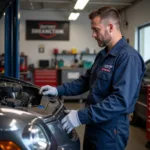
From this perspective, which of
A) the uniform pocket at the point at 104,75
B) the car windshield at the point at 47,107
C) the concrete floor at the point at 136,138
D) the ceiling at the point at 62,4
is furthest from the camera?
the ceiling at the point at 62,4

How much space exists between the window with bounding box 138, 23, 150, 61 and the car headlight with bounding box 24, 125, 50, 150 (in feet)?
20.0

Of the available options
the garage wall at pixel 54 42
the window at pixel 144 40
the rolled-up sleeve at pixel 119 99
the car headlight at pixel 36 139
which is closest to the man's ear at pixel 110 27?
the rolled-up sleeve at pixel 119 99

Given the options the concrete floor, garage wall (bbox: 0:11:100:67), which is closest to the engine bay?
the concrete floor

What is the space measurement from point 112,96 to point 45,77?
20.3ft

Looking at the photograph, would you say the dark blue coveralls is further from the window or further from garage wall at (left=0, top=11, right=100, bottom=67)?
garage wall at (left=0, top=11, right=100, bottom=67)

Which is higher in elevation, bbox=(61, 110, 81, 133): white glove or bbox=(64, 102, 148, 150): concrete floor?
bbox=(61, 110, 81, 133): white glove

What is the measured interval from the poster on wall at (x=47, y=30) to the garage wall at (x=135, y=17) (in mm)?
1923

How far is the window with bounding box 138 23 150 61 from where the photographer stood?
6.96 meters

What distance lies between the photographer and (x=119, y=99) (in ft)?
4.91

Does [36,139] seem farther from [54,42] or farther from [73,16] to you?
[54,42]

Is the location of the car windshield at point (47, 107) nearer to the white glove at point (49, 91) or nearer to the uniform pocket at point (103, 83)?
the white glove at point (49, 91)

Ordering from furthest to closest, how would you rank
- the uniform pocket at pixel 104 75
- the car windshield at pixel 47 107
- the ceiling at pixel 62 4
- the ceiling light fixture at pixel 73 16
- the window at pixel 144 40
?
the ceiling light fixture at pixel 73 16 → the ceiling at pixel 62 4 → the window at pixel 144 40 → the uniform pocket at pixel 104 75 → the car windshield at pixel 47 107

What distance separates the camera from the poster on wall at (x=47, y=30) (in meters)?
8.32

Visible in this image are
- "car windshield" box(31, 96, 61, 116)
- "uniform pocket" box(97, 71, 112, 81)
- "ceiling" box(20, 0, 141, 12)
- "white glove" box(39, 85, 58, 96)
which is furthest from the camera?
"ceiling" box(20, 0, 141, 12)
